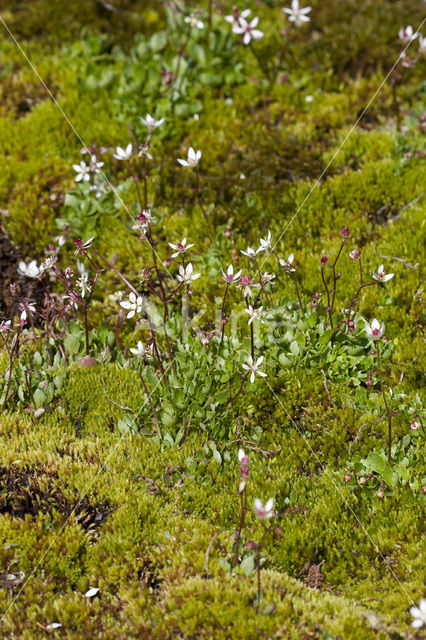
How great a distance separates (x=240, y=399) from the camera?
460 cm

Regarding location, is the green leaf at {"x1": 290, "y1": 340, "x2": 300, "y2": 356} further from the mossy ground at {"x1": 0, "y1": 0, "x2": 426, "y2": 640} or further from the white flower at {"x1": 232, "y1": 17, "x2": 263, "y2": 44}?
the white flower at {"x1": 232, "y1": 17, "x2": 263, "y2": 44}

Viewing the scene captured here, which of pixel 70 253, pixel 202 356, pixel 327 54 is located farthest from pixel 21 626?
pixel 327 54

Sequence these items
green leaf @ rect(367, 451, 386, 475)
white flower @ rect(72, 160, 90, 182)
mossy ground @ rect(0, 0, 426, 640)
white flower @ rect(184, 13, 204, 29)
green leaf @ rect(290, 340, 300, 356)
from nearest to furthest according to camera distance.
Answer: mossy ground @ rect(0, 0, 426, 640) → green leaf @ rect(367, 451, 386, 475) → green leaf @ rect(290, 340, 300, 356) → white flower @ rect(72, 160, 90, 182) → white flower @ rect(184, 13, 204, 29)

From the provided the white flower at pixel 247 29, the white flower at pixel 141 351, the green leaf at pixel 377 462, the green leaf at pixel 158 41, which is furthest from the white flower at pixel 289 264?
the green leaf at pixel 158 41

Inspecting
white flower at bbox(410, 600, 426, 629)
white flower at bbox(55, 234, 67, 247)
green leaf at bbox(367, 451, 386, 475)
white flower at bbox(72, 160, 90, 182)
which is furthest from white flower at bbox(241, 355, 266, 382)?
white flower at bbox(72, 160, 90, 182)

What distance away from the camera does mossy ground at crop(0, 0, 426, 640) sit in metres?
3.41

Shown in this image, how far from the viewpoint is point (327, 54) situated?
24.1 feet

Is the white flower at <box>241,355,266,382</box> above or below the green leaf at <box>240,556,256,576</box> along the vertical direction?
above

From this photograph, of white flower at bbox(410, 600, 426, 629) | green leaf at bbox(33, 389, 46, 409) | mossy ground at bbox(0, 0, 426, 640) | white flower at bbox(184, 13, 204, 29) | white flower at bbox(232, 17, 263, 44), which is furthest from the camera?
white flower at bbox(184, 13, 204, 29)

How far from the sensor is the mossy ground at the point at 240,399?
341 centimetres

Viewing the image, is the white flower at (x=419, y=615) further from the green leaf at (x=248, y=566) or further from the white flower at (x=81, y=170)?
the white flower at (x=81, y=170)

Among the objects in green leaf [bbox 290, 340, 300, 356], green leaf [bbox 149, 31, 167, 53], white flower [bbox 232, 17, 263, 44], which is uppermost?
white flower [bbox 232, 17, 263, 44]

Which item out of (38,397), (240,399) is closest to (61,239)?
(38,397)

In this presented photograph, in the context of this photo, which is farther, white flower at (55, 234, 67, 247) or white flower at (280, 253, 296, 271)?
white flower at (55, 234, 67, 247)
